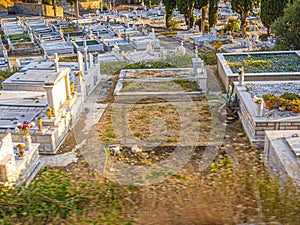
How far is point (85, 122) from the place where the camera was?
11.7 m

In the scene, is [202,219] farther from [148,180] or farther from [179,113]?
[179,113]

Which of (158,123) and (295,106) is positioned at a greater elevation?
(295,106)

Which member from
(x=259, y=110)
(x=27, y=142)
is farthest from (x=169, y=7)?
(x=27, y=142)

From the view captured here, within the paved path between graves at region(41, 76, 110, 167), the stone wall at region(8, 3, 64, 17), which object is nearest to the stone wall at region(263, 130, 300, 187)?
the paved path between graves at region(41, 76, 110, 167)

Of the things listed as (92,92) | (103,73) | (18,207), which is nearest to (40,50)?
(103,73)

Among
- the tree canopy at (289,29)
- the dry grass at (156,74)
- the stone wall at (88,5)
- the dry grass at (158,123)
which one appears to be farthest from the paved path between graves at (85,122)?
the stone wall at (88,5)

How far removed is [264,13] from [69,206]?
20308 millimetres

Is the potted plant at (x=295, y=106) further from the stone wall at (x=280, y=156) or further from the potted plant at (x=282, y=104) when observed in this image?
the stone wall at (x=280, y=156)

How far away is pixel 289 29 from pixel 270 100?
8770mm

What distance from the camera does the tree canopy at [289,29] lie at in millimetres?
17750

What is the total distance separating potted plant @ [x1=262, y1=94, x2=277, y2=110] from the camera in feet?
35.0

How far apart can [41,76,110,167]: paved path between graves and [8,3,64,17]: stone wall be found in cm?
2891

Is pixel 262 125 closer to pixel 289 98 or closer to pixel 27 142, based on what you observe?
pixel 289 98

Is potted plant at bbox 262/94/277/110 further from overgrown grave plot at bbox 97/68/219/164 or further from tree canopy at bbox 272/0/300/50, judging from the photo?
tree canopy at bbox 272/0/300/50
